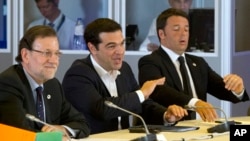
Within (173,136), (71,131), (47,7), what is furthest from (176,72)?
(47,7)

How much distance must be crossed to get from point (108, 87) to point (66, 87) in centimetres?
26

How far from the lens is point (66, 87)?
356 cm

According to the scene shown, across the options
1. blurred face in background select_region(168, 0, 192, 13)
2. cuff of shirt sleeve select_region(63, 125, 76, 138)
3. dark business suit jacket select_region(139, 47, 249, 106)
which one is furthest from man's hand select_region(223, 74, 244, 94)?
blurred face in background select_region(168, 0, 192, 13)

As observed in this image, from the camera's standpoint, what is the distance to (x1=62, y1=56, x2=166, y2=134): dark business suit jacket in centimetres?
340

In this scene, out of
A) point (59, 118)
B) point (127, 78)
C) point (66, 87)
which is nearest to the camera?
point (59, 118)

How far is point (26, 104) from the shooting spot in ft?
9.69

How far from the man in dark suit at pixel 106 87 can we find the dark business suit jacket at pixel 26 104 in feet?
0.67

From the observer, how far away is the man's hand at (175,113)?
3.42 m

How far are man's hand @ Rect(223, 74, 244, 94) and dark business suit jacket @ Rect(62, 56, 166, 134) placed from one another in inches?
20.5

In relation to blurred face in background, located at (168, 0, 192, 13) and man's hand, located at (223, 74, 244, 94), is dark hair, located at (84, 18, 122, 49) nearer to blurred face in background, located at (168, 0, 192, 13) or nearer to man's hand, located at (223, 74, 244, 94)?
man's hand, located at (223, 74, 244, 94)

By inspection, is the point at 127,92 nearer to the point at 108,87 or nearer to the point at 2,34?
the point at 108,87

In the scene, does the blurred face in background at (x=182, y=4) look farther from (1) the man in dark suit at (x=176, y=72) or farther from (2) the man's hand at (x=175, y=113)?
(2) the man's hand at (x=175, y=113)

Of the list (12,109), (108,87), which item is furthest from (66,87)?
(12,109)

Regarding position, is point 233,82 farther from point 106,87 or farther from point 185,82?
point 106,87
